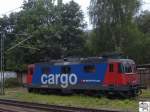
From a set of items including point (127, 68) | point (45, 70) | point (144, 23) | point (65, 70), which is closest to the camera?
point (127, 68)

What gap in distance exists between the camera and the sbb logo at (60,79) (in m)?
38.2

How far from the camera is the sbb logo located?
38.2 m

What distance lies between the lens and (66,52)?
65.2 metres

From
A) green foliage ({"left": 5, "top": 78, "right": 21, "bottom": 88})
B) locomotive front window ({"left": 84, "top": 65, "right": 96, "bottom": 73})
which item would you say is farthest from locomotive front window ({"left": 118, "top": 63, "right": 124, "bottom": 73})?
green foliage ({"left": 5, "top": 78, "right": 21, "bottom": 88})

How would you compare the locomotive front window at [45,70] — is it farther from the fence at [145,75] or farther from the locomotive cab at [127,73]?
the locomotive cab at [127,73]

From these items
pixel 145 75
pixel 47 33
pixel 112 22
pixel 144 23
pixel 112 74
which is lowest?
pixel 145 75

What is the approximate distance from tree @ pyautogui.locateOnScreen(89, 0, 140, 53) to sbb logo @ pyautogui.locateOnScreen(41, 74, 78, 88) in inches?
548

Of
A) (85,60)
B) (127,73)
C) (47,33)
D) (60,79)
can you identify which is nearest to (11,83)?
(47,33)

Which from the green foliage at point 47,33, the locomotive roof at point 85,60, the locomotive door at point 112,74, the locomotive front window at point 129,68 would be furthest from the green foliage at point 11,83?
the locomotive front window at point 129,68

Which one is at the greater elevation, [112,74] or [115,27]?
[115,27]

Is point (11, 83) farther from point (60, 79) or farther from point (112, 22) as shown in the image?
point (60, 79)

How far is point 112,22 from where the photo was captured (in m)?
54.1

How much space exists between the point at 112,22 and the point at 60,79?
1676 cm

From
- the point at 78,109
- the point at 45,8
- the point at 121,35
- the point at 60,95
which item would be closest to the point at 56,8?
the point at 45,8
